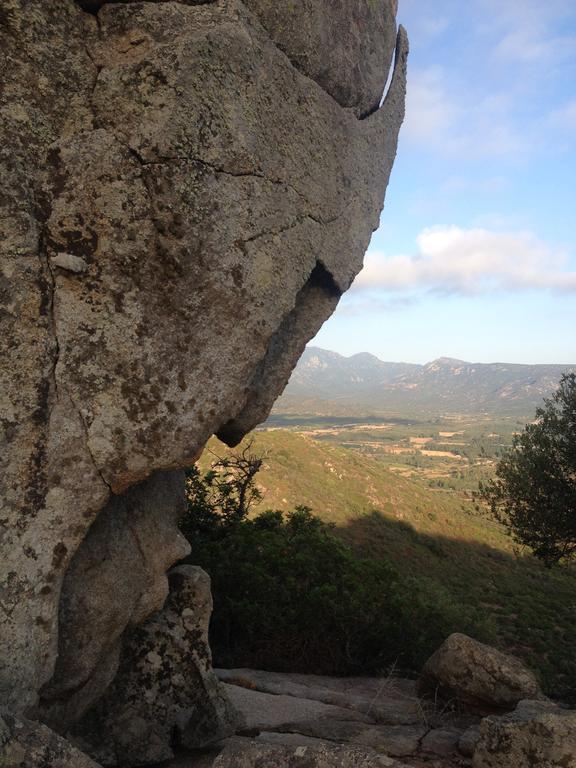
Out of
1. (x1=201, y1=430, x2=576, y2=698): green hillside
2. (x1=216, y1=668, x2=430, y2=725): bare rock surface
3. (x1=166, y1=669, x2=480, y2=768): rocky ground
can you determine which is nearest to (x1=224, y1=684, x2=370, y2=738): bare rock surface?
(x1=166, y1=669, x2=480, y2=768): rocky ground

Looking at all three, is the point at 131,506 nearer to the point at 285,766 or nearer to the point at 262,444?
the point at 285,766

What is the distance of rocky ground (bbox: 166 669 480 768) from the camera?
24.2 ft

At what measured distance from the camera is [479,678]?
9320 mm

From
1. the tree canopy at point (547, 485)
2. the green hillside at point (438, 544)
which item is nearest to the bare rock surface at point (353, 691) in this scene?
the green hillside at point (438, 544)

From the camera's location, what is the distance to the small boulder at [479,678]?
9.12m

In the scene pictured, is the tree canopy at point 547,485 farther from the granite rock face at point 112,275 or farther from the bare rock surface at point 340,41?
the granite rock face at point 112,275

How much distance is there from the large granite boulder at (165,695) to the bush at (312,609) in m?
6.48

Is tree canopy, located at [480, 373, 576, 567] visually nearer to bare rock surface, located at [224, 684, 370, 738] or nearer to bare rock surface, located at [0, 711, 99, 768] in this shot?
bare rock surface, located at [224, 684, 370, 738]

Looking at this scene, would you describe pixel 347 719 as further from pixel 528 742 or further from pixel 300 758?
pixel 300 758

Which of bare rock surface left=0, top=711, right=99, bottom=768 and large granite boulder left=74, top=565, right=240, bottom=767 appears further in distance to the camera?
large granite boulder left=74, top=565, right=240, bottom=767

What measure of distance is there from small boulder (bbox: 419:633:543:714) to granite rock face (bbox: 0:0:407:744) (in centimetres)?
589

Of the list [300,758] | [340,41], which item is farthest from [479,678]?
[340,41]

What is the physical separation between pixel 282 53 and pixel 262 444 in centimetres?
6293

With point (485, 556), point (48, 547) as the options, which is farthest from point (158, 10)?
point (485, 556)
